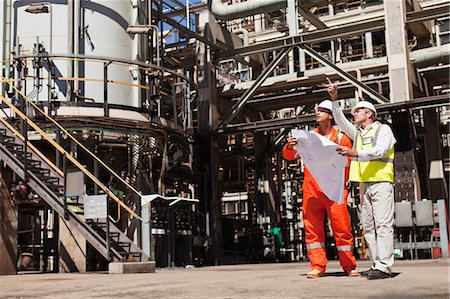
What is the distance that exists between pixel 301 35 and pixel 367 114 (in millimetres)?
14283

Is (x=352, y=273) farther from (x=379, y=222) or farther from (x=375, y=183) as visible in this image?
(x=375, y=183)

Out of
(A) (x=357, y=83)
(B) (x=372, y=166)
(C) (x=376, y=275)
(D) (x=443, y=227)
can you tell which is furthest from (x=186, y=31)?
(C) (x=376, y=275)

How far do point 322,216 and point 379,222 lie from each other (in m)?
0.90

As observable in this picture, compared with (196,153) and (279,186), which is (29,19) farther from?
(279,186)

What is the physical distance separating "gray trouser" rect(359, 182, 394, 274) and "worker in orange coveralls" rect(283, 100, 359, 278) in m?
0.36

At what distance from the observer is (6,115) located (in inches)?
637

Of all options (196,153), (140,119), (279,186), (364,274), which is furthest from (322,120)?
(279,186)

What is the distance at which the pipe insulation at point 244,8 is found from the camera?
2169cm

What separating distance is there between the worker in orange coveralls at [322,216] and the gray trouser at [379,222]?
0.36 meters

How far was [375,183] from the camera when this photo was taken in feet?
22.3

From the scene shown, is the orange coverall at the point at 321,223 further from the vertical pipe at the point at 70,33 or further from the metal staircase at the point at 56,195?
the vertical pipe at the point at 70,33

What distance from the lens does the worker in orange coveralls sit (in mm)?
7152

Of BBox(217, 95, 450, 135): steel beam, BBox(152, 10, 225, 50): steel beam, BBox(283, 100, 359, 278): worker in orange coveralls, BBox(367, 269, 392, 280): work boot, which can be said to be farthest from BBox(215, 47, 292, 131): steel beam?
BBox(367, 269, 392, 280): work boot

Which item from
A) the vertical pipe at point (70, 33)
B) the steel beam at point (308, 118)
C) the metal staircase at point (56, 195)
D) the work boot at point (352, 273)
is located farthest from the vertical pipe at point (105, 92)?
the work boot at point (352, 273)
